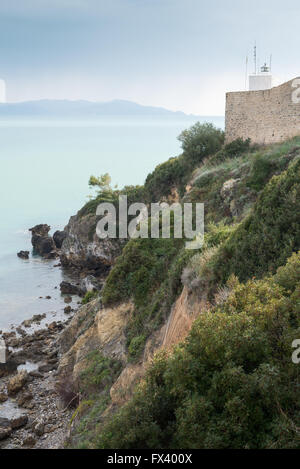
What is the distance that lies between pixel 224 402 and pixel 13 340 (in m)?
27.6

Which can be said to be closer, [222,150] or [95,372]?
[95,372]

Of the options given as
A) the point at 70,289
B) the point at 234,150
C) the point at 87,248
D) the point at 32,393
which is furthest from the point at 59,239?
the point at 32,393

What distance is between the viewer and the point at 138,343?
614 inches

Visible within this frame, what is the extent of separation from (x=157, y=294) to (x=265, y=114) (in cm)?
1496

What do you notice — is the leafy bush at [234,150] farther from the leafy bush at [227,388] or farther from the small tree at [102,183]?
the small tree at [102,183]

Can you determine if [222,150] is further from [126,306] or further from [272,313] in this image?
[272,313]

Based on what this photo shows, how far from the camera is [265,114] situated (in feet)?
87.1

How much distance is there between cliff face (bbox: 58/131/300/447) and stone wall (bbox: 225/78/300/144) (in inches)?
74.7

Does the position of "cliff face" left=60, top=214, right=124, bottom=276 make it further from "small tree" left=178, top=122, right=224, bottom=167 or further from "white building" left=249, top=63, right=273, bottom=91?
"white building" left=249, top=63, right=273, bottom=91

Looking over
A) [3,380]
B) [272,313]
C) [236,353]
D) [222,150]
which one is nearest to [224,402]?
[236,353]

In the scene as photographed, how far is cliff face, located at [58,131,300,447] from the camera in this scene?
12.5 m

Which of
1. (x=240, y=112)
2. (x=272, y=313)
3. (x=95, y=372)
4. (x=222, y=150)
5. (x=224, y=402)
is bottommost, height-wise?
(x=95, y=372)

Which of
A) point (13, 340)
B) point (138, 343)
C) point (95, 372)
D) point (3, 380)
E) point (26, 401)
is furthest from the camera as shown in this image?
point (13, 340)

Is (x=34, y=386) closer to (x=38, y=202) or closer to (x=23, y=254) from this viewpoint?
(x=23, y=254)
